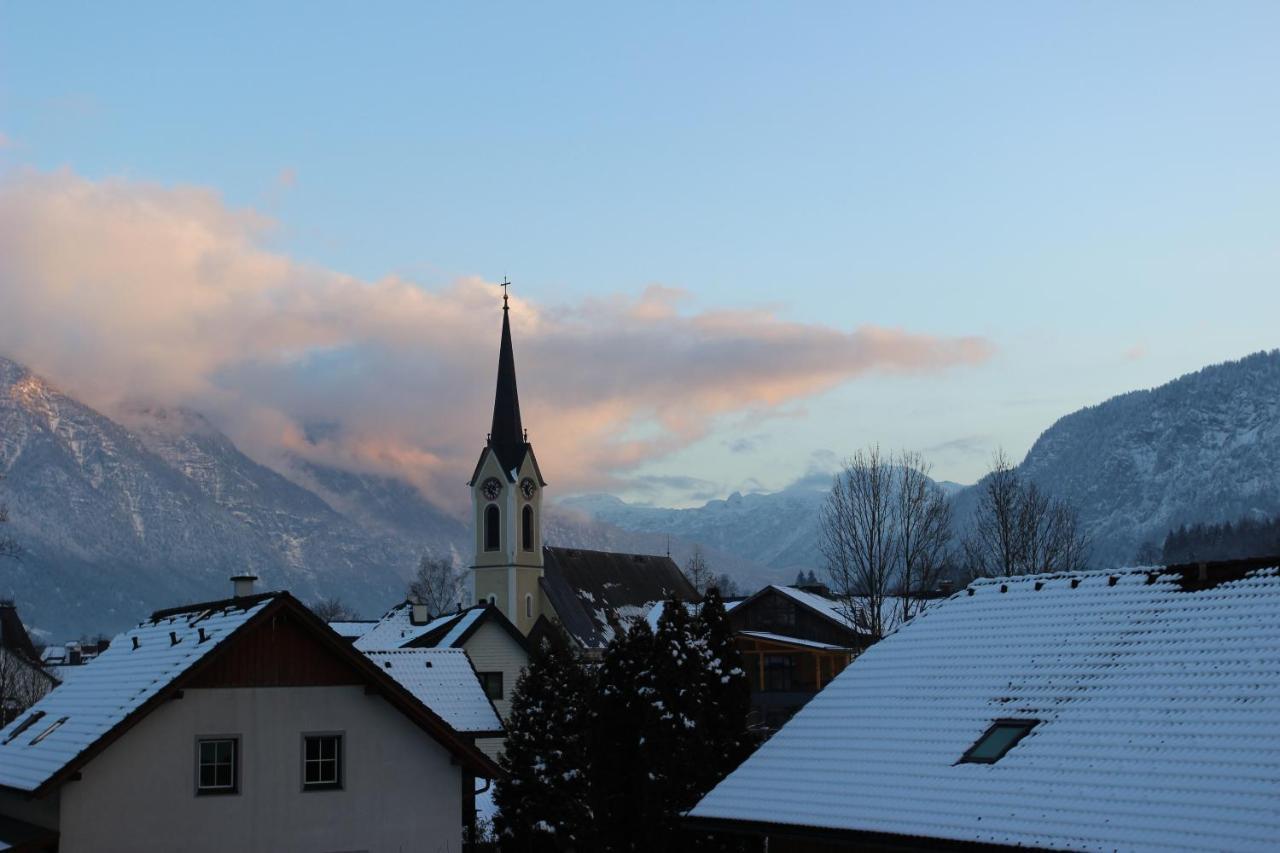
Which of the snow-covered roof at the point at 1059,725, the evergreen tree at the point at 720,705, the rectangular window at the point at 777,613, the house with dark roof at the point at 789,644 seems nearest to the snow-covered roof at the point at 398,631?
the house with dark roof at the point at 789,644

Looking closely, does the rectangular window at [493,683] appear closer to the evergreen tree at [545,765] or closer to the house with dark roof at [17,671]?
the house with dark roof at [17,671]

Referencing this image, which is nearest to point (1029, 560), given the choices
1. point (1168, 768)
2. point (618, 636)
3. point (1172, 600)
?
point (618, 636)

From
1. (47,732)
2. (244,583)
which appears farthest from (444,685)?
(47,732)

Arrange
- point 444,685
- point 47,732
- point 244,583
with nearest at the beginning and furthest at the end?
1. point 47,732
2. point 244,583
3. point 444,685

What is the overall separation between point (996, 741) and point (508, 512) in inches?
3026

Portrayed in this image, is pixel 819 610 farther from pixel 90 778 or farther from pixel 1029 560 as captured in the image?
pixel 90 778

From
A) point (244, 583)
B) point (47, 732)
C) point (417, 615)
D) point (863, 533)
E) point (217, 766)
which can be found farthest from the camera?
point (417, 615)

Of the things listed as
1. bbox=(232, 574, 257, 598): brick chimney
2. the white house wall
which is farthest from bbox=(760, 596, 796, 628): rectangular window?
the white house wall

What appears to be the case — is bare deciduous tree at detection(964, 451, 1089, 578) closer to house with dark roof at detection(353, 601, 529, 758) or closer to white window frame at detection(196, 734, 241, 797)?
house with dark roof at detection(353, 601, 529, 758)

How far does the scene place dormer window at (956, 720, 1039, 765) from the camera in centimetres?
2094

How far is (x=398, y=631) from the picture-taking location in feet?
225

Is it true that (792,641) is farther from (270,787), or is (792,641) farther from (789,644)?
(270,787)

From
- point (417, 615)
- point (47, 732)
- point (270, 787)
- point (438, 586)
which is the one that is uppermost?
point (438, 586)

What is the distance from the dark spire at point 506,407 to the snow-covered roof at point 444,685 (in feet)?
179
